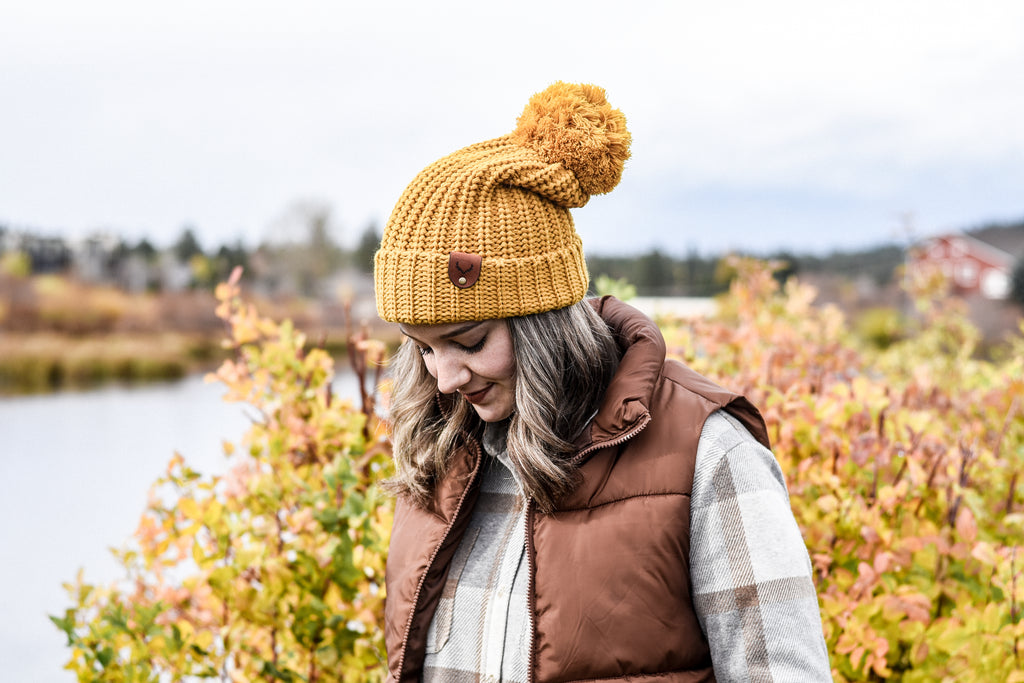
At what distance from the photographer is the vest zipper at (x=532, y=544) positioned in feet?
3.97

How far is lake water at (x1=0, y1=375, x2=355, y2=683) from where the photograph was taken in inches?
175

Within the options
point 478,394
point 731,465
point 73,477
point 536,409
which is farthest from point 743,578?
point 73,477

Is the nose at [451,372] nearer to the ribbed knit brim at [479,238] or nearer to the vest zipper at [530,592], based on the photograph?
the ribbed knit brim at [479,238]

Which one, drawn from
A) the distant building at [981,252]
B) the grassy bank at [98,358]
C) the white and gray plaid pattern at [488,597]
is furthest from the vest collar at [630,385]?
the distant building at [981,252]

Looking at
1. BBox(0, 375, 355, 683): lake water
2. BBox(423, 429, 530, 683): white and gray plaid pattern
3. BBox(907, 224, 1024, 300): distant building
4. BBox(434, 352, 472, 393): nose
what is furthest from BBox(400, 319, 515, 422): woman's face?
BBox(907, 224, 1024, 300): distant building

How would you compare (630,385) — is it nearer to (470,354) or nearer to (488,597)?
(470,354)

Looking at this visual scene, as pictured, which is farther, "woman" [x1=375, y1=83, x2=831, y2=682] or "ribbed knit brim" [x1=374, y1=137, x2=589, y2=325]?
"ribbed knit brim" [x1=374, y1=137, x2=589, y2=325]

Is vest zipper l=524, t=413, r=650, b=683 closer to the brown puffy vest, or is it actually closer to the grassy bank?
the brown puffy vest

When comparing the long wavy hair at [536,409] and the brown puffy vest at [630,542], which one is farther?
the long wavy hair at [536,409]

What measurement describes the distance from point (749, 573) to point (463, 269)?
2.12ft

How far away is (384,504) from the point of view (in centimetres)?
212

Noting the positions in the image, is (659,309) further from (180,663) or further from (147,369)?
(147,369)

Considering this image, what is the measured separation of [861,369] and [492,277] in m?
4.43

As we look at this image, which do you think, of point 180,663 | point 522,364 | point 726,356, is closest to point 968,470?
point 726,356
